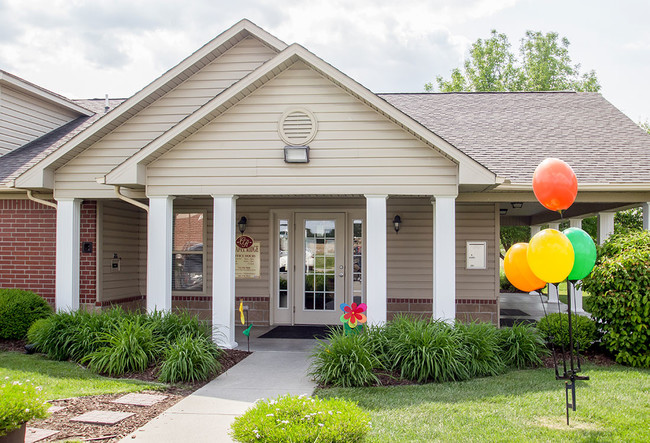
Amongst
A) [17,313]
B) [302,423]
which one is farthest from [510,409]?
[17,313]

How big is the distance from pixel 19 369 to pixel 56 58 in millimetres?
9037

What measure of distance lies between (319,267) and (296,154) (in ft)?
11.1

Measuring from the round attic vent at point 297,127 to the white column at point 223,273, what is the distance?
123 centimetres

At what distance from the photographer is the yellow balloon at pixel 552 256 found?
511 cm

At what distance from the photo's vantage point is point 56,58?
13.3 m

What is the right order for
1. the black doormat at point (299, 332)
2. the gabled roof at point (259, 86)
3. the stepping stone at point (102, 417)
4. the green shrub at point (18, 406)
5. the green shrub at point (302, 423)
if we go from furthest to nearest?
the black doormat at point (299, 332) → the gabled roof at point (259, 86) → the stepping stone at point (102, 417) → the green shrub at point (18, 406) → the green shrub at point (302, 423)

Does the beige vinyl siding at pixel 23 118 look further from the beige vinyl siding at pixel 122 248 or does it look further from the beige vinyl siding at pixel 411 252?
the beige vinyl siding at pixel 411 252

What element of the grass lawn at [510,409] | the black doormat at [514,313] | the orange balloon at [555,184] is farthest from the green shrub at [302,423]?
the black doormat at [514,313]

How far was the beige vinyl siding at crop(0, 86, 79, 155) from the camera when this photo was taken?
11.2 meters

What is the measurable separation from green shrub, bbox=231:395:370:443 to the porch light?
4356mm

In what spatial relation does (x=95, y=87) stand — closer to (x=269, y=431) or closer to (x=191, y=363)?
(x=191, y=363)

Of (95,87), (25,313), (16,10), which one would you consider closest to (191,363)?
(25,313)

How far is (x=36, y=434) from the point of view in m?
4.76

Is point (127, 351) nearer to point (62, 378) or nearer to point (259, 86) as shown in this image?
point (62, 378)
